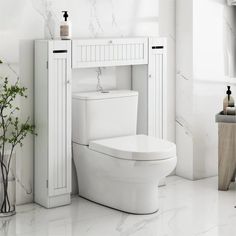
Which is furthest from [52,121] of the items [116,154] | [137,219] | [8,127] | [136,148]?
[137,219]

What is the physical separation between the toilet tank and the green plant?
347 millimetres

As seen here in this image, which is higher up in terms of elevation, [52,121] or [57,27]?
[57,27]

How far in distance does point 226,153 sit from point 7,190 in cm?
169

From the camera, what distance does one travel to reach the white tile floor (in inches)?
138

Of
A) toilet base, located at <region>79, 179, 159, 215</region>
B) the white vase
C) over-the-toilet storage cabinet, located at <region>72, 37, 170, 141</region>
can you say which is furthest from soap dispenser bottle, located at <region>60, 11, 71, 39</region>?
toilet base, located at <region>79, 179, 159, 215</region>

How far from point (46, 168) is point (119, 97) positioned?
75 centimetres

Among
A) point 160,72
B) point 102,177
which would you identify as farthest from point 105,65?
point 102,177

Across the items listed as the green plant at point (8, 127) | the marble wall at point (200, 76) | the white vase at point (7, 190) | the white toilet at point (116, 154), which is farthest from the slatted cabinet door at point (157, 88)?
the white vase at point (7, 190)

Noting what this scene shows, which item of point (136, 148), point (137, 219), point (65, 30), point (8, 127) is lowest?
point (137, 219)

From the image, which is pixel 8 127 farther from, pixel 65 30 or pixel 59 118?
pixel 65 30

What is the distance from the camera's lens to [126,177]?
3797mm

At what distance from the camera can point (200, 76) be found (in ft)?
15.3

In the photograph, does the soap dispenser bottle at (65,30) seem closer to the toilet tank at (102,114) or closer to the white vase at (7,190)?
the toilet tank at (102,114)

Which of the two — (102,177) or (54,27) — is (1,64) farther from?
(102,177)
